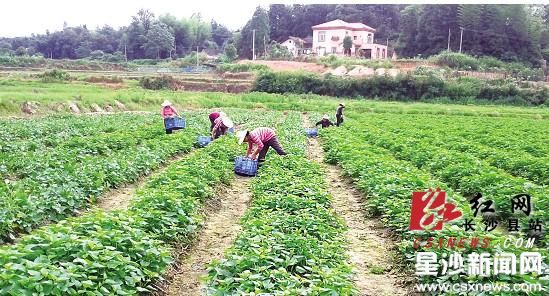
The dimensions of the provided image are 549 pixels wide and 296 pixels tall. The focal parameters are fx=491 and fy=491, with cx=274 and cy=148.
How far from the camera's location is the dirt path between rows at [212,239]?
22.6 ft

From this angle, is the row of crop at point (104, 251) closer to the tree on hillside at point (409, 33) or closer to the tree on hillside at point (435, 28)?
the tree on hillside at point (435, 28)

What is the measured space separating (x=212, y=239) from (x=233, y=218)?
143 centimetres

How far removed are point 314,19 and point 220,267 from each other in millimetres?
90671

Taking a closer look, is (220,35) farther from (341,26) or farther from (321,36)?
(341,26)

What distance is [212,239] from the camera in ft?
28.8

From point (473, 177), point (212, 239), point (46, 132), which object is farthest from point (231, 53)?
point (212, 239)

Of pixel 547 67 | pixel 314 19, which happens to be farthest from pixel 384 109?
pixel 314 19

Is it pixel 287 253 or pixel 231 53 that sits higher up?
pixel 231 53

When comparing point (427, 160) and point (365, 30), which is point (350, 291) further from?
point (365, 30)

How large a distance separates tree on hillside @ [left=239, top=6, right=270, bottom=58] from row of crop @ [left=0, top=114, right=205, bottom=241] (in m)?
70.3

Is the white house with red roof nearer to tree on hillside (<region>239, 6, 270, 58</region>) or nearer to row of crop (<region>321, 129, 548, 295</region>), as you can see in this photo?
tree on hillside (<region>239, 6, 270, 58</region>)

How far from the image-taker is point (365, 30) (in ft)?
278

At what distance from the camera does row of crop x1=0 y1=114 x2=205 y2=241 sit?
8.30 m

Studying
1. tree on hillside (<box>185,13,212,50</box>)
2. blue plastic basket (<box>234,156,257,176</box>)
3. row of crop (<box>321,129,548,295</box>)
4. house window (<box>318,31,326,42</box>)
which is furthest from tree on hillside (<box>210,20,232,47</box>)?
blue plastic basket (<box>234,156,257,176</box>)
